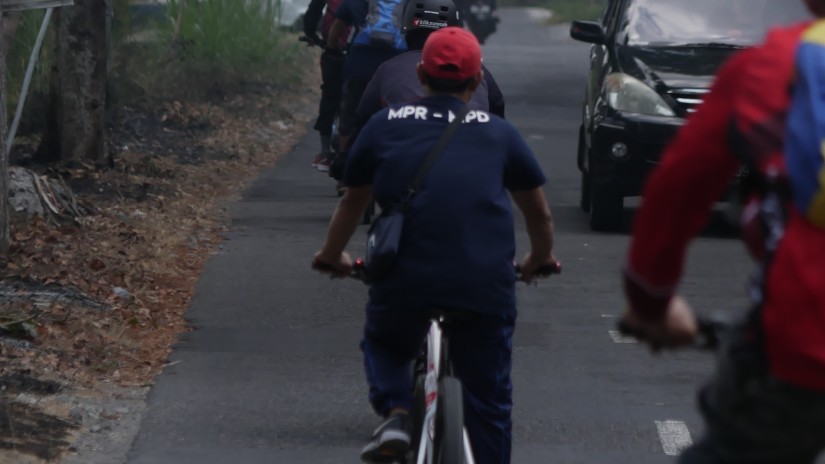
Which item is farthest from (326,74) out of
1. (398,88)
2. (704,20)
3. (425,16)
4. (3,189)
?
(398,88)

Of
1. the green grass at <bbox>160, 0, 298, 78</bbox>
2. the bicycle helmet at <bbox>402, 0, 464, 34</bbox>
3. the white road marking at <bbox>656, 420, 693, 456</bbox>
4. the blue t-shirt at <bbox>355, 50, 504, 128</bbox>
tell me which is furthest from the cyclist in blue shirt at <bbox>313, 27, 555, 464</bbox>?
the green grass at <bbox>160, 0, 298, 78</bbox>

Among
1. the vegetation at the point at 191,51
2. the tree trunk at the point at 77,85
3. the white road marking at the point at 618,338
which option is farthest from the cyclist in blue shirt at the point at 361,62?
the vegetation at the point at 191,51

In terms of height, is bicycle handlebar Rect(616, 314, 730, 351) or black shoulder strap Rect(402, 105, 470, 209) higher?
bicycle handlebar Rect(616, 314, 730, 351)

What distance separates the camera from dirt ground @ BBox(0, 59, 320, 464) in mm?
6566

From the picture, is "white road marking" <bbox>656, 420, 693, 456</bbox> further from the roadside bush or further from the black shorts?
the roadside bush

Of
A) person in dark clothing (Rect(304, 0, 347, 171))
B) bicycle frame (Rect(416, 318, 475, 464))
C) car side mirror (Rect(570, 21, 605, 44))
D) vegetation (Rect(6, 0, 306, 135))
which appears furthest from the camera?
vegetation (Rect(6, 0, 306, 135))

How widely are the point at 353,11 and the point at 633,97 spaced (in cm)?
197

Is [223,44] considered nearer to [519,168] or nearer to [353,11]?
[353,11]

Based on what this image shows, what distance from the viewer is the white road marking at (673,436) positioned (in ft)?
21.1

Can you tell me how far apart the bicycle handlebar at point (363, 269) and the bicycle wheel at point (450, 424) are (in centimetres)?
44

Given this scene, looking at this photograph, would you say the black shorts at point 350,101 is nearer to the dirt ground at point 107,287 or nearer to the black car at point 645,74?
the dirt ground at point 107,287

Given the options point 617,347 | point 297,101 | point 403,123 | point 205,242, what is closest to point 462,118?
point 403,123

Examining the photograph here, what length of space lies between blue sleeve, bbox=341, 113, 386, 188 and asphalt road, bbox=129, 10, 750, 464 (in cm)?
161

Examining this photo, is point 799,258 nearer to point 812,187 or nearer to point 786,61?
point 812,187
